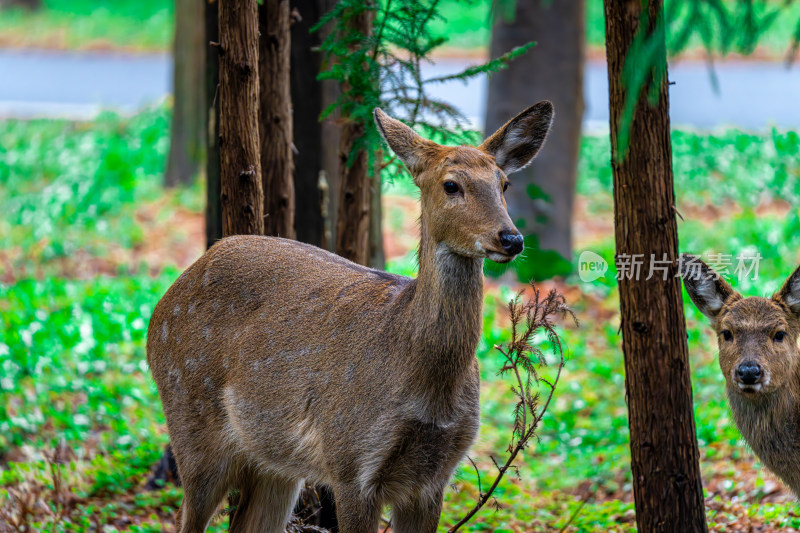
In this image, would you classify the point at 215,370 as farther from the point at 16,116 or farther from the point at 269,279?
the point at 16,116

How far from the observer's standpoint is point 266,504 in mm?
5621

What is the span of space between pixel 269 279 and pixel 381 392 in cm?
112

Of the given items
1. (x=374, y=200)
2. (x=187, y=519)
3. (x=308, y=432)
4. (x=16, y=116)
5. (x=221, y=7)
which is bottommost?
(x=187, y=519)

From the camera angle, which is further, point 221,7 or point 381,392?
point 221,7

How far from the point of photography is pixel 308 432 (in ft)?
15.9

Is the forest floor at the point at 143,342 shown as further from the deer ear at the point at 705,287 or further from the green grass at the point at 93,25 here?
the green grass at the point at 93,25

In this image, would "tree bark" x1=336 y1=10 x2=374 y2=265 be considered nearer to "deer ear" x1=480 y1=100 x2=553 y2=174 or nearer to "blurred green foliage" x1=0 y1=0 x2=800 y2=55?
"deer ear" x1=480 y1=100 x2=553 y2=174

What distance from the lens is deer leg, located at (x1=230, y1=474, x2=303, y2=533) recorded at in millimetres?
5590

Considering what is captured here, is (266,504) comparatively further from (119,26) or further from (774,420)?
(119,26)

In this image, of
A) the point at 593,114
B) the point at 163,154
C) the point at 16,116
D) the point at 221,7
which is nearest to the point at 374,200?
the point at 221,7

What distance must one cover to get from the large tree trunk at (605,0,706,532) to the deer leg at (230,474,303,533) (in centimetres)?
202

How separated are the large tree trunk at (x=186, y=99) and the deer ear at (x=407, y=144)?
11.8m

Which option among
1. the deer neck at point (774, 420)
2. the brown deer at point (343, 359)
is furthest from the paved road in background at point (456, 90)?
the brown deer at point (343, 359)

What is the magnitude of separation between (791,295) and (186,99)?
12.2 metres
